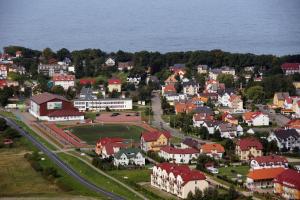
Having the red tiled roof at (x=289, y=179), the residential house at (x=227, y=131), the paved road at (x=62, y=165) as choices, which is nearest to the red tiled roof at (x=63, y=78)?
the paved road at (x=62, y=165)

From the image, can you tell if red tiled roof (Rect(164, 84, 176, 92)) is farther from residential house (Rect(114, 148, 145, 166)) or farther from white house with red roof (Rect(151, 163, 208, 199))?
white house with red roof (Rect(151, 163, 208, 199))

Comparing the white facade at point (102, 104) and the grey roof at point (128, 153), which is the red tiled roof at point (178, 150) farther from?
the white facade at point (102, 104)

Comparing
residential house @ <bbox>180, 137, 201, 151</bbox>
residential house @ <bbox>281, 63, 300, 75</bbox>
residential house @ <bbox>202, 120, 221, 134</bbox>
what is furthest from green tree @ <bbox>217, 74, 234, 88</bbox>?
residential house @ <bbox>180, 137, 201, 151</bbox>

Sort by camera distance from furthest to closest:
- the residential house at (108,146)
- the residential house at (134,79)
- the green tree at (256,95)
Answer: the residential house at (134,79) < the green tree at (256,95) < the residential house at (108,146)

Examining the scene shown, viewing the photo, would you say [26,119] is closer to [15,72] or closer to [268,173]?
[15,72]

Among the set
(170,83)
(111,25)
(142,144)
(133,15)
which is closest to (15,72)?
(170,83)

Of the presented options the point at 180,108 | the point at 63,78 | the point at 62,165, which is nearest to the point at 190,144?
the point at 62,165
